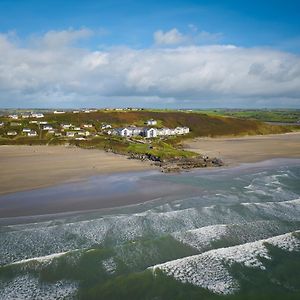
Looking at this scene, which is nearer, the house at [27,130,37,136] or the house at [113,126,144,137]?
the house at [27,130,37,136]

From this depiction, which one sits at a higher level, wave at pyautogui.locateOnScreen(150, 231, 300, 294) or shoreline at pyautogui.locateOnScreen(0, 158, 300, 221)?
wave at pyautogui.locateOnScreen(150, 231, 300, 294)

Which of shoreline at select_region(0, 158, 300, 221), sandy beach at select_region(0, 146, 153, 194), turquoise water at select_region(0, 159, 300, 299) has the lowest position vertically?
sandy beach at select_region(0, 146, 153, 194)

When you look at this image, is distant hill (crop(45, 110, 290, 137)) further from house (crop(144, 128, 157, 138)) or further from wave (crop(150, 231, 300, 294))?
wave (crop(150, 231, 300, 294))

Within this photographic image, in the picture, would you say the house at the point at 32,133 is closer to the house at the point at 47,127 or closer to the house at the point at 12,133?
the house at the point at 12,133

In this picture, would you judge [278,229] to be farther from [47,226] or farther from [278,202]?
[47,226]

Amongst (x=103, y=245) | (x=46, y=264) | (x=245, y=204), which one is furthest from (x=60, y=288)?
(x=245, y=204)

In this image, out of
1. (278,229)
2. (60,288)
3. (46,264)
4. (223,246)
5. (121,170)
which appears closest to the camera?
(60,288)

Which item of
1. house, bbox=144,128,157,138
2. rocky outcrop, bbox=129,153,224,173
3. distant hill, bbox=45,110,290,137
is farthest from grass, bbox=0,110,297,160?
rocky outcrop, bbox=129,153,224,173
